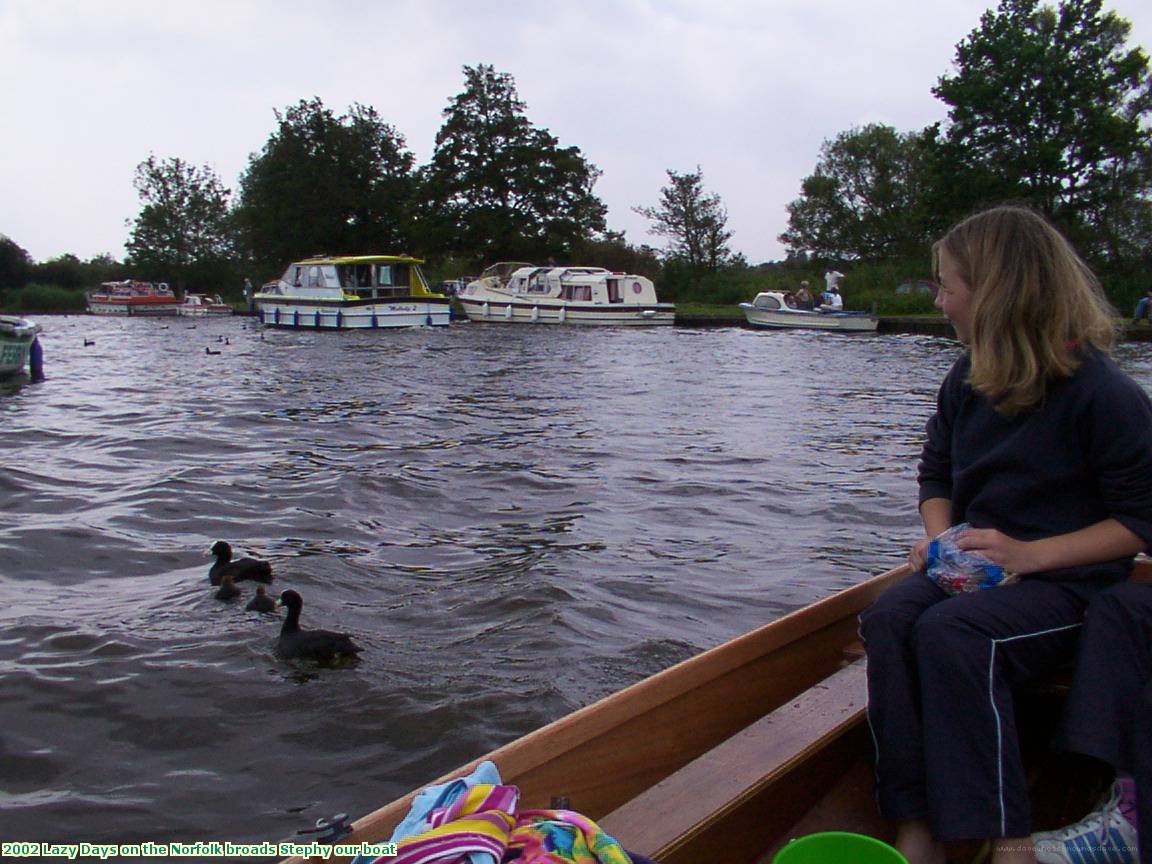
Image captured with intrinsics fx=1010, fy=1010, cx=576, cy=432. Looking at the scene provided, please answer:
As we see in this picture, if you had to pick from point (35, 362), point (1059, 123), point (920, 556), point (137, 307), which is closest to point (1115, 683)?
point (920, 556)

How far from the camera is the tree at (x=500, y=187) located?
53062 mm

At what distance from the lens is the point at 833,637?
3164 millimetres

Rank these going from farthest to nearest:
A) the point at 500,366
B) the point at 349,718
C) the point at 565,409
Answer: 1. the point at 500,366
2. the point at 565,409
3. the point at 349,718

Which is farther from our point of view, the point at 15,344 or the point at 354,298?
the point at 354,298

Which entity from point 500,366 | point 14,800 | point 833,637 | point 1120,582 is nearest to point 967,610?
point 1120,582

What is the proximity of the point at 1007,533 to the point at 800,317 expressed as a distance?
1295 inches

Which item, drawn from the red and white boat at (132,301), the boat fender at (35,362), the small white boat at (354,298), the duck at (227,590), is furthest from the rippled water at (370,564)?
the red and white boat at (132,301)

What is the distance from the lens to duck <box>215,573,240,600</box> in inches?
222

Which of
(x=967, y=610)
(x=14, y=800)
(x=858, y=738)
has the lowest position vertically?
(x=14, y=800)

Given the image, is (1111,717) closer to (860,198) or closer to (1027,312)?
(1027,312)

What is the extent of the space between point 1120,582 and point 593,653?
2.92m

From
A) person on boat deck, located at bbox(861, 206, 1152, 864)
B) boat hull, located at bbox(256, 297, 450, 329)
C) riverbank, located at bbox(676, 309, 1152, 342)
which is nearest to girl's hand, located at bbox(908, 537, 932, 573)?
person on boat deck, located at bbox(861, 206, 1152, 864)

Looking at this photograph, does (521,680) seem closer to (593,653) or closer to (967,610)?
(593,653)

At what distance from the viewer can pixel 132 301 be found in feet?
195
